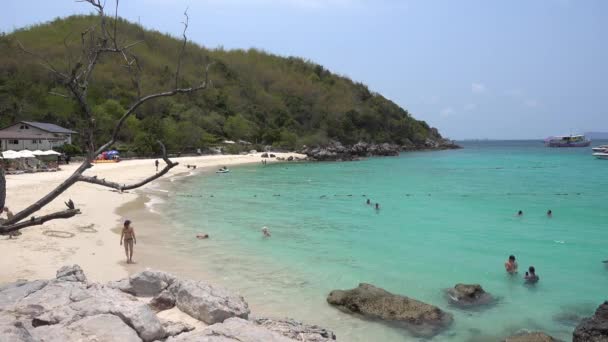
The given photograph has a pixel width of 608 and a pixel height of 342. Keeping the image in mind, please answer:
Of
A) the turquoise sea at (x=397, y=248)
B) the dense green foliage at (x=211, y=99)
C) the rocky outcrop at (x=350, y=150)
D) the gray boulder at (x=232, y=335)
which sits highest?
the dense green foliage at (x=211, y=99)

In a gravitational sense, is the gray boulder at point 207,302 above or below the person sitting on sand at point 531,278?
above

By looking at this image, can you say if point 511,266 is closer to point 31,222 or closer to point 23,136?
point 31,222

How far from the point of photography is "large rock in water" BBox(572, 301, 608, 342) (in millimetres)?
6805

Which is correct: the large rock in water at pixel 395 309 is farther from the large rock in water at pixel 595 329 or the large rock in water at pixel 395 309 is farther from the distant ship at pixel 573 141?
the distant ship at pixel 573 141

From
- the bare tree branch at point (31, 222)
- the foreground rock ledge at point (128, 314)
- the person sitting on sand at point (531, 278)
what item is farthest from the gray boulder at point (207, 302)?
the person sitting on sand at point (531, 278)

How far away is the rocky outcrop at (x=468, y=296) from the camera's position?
9961 mm

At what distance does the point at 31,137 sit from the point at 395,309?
39.5 m

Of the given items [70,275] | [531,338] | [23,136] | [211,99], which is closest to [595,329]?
[531,338]

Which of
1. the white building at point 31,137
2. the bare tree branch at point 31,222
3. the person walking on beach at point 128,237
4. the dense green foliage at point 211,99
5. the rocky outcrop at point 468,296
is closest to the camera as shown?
the bare tree branch at point 31,222

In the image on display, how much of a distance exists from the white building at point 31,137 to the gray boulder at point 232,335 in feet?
120

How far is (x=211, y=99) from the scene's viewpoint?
82812 mm

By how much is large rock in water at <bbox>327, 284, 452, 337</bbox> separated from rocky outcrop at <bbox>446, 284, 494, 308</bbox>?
105cm

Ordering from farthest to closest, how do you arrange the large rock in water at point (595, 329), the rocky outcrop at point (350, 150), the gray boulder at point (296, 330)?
the rocky outcrop at point (350, 150) < the large rock in water at point (595, 329) < the gray boulder at point (296, 330)

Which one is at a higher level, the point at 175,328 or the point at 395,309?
the point at 175,328
